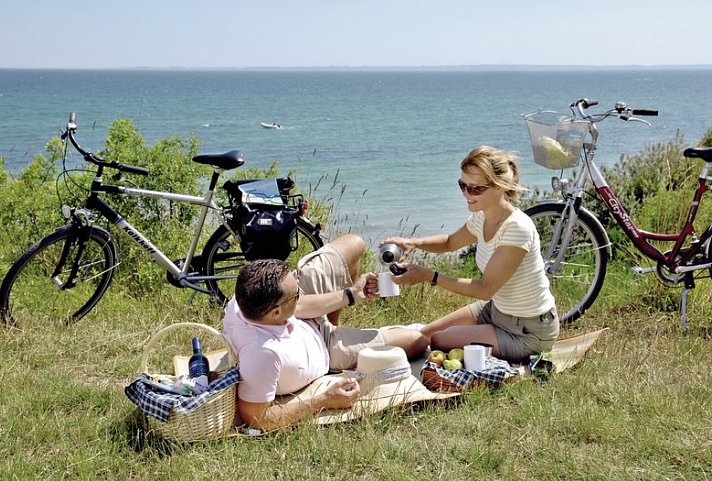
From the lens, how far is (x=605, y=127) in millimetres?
34062

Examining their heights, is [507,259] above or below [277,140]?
above

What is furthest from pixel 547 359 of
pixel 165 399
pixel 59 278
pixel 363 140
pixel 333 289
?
pixel 363 140

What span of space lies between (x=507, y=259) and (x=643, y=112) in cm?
173

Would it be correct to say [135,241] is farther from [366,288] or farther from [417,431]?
[417,431]

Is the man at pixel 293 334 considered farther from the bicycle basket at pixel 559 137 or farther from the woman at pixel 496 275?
the bicycle basket at pixel 559 137

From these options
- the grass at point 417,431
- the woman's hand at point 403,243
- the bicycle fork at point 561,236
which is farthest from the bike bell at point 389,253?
the bicycle fork at point 561,236

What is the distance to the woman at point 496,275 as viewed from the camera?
13.2ft

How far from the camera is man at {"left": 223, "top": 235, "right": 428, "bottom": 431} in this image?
3.45 meters

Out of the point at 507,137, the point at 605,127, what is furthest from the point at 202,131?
the point at 605,127

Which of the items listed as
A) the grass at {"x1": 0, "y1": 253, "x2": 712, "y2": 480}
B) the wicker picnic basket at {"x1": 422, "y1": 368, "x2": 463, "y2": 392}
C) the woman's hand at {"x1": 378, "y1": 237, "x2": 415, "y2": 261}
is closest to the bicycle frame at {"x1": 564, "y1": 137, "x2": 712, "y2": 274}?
the grass at {"x1": 0, "y1": 253, "x2": 712, "y2": 480}

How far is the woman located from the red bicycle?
88cm

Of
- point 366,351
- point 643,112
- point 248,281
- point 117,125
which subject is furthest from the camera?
point 117,125

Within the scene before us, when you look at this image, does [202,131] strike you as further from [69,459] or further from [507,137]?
[69,459]

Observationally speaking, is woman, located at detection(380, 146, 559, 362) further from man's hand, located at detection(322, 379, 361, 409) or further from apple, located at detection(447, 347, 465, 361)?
man's hand, located at detection(322, 379, 361, 409)
